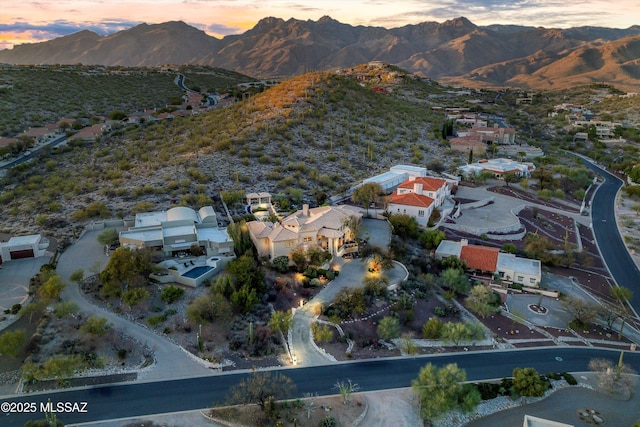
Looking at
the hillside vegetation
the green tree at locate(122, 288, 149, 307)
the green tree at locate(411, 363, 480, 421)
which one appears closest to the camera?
the green tree at locate(411, 363, 480, 421)

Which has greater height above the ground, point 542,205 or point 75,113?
point 75,113

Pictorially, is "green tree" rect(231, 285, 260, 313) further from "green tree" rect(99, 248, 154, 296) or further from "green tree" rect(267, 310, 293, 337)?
"green tree" rect(99, 248, 154, 296)

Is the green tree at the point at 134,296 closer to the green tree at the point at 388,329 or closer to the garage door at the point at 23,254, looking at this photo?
the garage door at the point at 23,254

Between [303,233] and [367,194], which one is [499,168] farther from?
[303,233]

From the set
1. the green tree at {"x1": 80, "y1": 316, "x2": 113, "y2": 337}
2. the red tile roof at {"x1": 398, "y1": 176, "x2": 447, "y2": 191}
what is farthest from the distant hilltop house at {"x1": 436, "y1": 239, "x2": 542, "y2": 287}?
the green tree at {"x1": 80, "y1": 316, "x2": 113, "y2": 337}

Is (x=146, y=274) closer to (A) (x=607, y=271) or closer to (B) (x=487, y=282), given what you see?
(B) (x=487, y=282)

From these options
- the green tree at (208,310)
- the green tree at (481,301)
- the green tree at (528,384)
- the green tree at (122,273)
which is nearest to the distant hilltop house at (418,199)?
the green tree at (481,301)

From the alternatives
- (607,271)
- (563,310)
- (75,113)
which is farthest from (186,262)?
(75,113)
